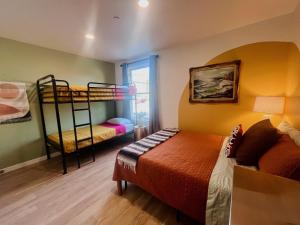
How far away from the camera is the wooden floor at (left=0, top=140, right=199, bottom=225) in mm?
1606

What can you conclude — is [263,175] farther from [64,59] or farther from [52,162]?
[64,59]

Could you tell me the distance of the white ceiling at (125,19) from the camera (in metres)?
1.75

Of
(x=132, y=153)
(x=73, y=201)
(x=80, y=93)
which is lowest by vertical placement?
(x=73, y=201)

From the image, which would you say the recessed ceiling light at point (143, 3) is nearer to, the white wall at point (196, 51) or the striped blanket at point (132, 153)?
the white wall at point (196, 51)

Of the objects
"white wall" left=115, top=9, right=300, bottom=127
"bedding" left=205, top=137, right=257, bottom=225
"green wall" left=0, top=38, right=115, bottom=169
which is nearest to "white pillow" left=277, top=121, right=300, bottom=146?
"bedding" left=205, top=137, right=257, bottom=225

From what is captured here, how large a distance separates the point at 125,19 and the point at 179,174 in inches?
86.1

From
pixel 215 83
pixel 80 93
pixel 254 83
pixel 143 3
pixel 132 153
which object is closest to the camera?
pixel 143 3

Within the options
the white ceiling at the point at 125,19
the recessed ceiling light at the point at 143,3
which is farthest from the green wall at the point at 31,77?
the recessed ceiling light at the point at 143,3

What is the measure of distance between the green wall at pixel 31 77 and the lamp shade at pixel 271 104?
12.6ft

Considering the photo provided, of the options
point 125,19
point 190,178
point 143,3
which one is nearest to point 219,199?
point 190,178

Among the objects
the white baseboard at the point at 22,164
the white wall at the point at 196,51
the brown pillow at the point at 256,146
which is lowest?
the white baseboard at the point at 22,164

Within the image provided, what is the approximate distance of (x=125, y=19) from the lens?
6.76 ft

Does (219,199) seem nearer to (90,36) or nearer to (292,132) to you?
(292,132)

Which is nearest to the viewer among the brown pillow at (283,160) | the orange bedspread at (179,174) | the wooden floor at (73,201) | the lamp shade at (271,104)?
the brown pillow at (283,160)
